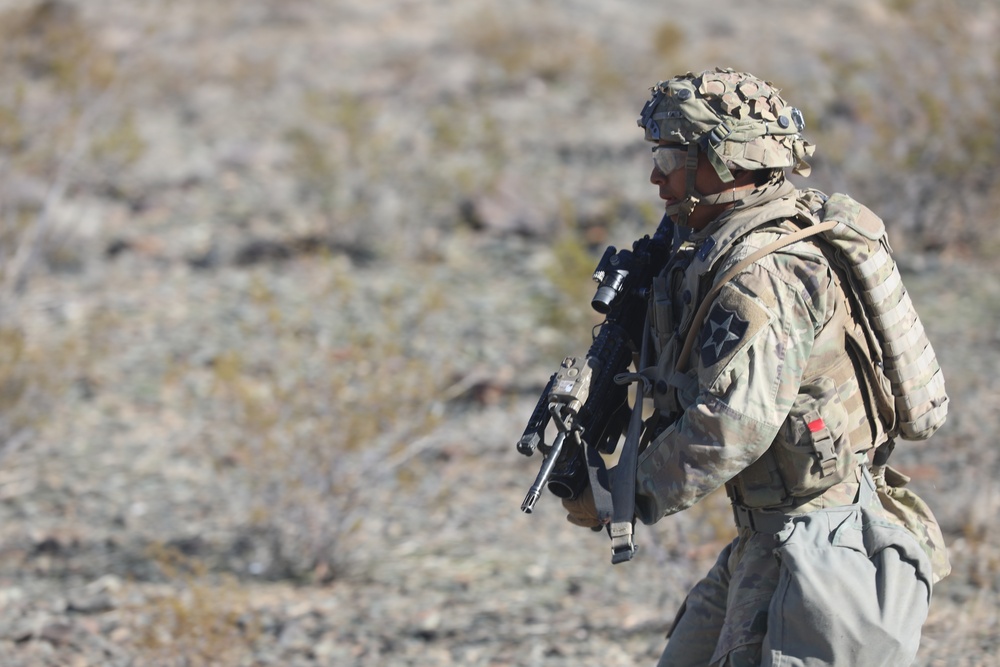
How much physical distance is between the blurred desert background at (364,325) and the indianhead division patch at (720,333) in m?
1.90

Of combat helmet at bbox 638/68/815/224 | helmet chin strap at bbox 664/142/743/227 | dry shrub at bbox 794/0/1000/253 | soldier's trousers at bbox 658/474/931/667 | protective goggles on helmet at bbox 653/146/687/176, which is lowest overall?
soldier's trousers at bbox 658/474/931/667

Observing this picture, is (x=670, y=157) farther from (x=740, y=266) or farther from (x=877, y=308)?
(x=877, y=308)

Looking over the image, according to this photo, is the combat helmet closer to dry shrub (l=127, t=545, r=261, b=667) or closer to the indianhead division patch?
the indianhead division patch

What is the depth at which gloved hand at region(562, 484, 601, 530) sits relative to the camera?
2234 millimetres

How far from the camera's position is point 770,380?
6.64ft

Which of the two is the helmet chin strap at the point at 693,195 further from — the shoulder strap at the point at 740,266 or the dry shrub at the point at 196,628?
the dry shrub at the point at 196,628

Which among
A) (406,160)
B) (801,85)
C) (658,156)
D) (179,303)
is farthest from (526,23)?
(658,156)

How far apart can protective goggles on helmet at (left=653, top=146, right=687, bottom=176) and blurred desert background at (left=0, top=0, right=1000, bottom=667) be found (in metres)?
1.91

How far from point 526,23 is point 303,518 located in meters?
11.1

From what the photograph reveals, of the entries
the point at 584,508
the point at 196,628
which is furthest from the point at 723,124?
the point at 196,628

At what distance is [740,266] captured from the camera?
2.07 m

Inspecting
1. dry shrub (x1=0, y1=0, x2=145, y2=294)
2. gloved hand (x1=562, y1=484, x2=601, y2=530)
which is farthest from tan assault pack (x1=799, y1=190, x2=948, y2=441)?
dry shrub (x1=0, y1=0, x2=145, y2=294)

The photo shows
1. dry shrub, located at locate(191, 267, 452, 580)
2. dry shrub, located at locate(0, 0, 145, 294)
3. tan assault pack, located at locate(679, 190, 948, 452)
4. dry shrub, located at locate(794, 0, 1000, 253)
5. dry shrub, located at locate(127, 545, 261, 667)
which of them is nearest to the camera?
tan assault pack, located at locate(679, 190, 948, 452)

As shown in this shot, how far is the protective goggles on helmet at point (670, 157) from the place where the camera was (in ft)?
7.36
